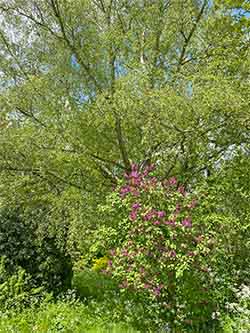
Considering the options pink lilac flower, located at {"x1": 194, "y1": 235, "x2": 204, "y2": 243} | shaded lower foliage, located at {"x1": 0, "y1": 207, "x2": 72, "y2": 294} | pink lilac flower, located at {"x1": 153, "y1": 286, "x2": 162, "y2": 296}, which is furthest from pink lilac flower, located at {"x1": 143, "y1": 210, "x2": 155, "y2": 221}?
shaded lower foliage, located at {"x1": 0, "y1": 207, "x2": 72, "y2": 294}

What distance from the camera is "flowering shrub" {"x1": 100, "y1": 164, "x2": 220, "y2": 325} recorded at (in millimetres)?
5586

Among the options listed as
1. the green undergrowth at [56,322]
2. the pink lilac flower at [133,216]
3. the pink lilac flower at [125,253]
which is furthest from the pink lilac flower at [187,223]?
the green undergrowth at [56,322]

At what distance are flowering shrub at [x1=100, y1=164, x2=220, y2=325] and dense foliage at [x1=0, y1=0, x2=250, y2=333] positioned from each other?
0.02 m

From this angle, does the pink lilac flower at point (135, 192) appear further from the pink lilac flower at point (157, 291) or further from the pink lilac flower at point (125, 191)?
the pink lilac flower at point (157, 291)

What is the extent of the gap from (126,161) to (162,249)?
95.9 inches

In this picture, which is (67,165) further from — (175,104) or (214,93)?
(214,93)

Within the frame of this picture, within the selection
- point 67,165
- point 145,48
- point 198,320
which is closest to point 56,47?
point 145,48

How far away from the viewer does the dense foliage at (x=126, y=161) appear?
19.0 feet

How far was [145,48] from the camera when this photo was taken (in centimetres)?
791

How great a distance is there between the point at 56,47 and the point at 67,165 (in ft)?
6.75

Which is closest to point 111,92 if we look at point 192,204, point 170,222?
point 192,204

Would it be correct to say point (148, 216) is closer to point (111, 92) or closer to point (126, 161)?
point (126, 161)

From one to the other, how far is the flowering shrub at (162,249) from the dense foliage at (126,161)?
0.02 metres

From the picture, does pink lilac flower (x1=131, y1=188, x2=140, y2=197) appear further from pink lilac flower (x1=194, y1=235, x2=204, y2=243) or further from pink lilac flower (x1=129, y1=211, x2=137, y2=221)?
pink lilac flower (x1=194, y1=235, x2=204, y2=243)
